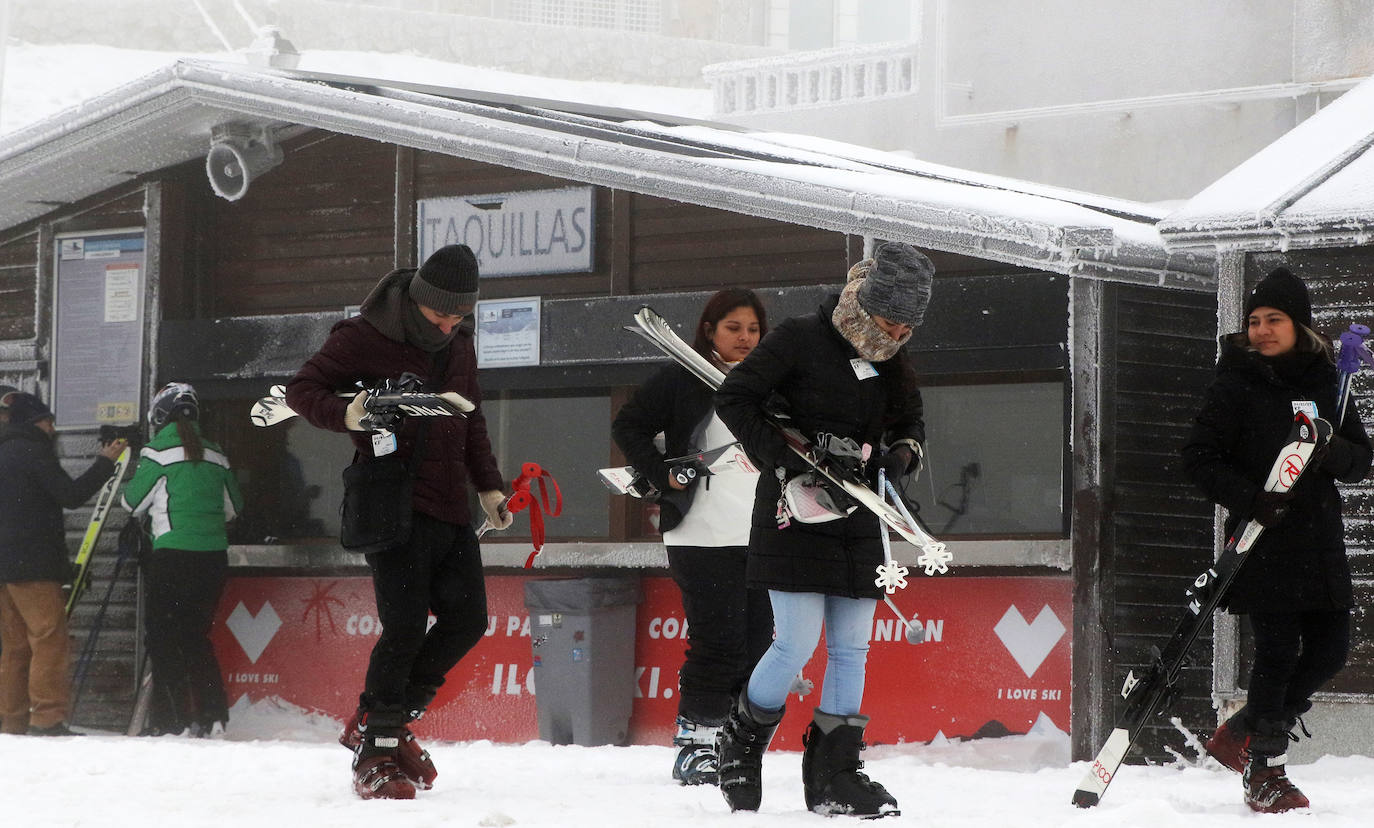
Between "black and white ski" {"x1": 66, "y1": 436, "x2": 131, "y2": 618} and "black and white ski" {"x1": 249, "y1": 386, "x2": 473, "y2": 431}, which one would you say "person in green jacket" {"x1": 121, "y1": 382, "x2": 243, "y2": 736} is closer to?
"black and white ski" {"x1": 66, "y1": 436, "x2": 131, "y2": 618}

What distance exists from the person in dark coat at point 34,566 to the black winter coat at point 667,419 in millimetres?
4411

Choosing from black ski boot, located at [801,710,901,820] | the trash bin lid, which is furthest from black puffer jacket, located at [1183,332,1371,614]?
the trash bin lid

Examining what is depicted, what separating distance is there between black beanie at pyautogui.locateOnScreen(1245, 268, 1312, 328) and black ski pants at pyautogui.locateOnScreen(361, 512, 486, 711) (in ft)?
8.68

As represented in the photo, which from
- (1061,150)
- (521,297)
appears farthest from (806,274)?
(1061,150)

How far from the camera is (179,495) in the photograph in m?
8.91

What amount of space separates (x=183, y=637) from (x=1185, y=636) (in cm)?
572

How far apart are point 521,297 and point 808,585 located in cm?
450

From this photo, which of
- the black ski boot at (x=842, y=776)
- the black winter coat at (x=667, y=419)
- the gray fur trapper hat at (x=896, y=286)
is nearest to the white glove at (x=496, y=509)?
the black winter coat at (x=667, y=419)

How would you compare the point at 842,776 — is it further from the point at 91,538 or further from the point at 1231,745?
the point at 91,538

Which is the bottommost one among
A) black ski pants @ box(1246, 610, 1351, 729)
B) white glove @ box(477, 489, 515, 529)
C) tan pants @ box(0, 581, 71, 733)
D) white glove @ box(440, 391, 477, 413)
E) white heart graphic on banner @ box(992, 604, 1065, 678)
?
tan pants @ box(0, 581, 71, 733)

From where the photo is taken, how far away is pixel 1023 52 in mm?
19422

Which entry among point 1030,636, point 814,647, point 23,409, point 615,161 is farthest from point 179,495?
point 814,647

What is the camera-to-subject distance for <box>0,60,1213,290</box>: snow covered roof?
687 cm

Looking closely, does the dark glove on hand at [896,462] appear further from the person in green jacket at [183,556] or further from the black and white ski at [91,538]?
the black and white ski at [91,538]
